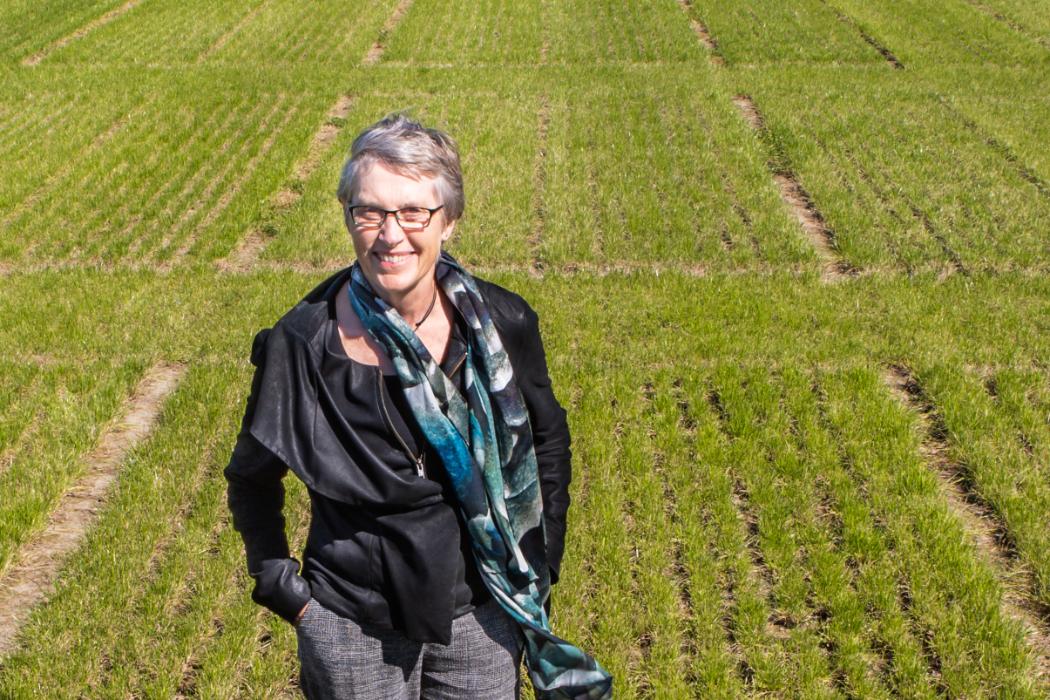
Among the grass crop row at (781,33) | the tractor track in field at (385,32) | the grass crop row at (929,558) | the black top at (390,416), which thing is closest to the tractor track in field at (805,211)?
the grass crop row at (929,558)

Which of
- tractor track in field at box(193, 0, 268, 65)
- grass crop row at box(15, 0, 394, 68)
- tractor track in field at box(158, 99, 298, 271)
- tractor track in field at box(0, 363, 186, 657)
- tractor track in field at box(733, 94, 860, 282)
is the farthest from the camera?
tractor track in field at box(193, 0, 268, 65)

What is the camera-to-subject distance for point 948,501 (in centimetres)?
596

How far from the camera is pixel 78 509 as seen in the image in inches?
240

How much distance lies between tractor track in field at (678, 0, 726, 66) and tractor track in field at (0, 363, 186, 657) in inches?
454

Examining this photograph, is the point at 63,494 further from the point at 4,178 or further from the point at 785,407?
the point at 4,178

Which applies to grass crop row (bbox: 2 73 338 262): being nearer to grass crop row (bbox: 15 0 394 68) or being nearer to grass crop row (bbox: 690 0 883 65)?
grass crop row (bbox: 15 0 394 68)

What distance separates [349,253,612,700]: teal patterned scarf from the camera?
2.77 metres

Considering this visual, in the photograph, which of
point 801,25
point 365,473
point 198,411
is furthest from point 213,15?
point 365,473

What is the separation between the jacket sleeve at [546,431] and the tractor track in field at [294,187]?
691cm

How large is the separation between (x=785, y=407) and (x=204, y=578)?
12.6 feet

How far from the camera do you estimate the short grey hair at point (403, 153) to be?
8.77 feet

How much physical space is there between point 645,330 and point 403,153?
211 inches

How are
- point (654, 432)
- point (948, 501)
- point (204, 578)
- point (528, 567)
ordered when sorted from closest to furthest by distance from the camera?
1. point (528, 567)
2. point (204, 578)
3. point (948, 501)
4. point (654, 432)

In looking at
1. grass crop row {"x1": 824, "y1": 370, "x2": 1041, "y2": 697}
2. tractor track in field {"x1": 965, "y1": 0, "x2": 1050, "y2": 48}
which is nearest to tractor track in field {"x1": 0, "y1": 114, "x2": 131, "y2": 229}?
grass crop row {"x1": 824, "y1": 370, "x2": 1041, "y2": 697}
